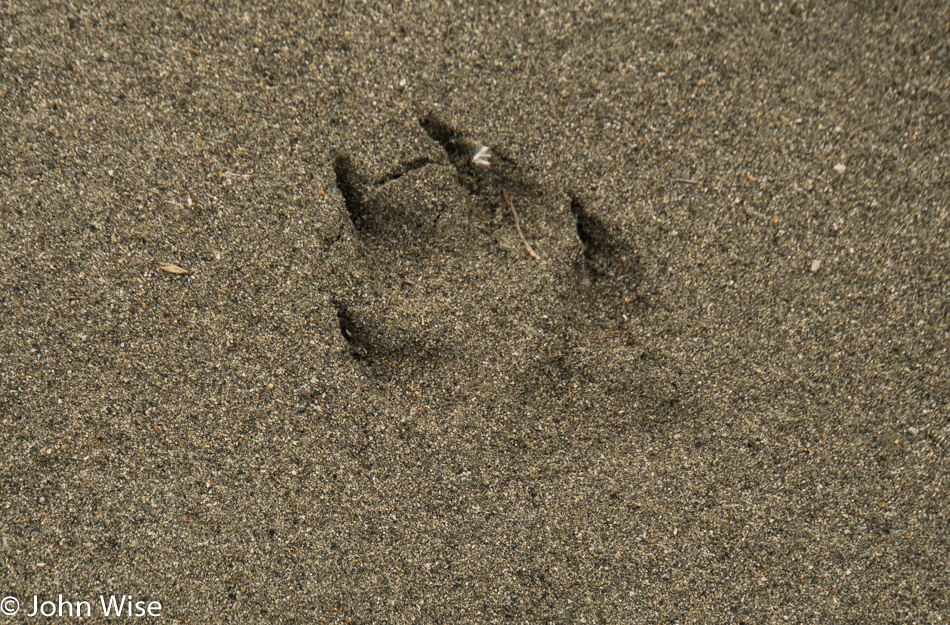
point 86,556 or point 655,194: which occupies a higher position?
point 655,194

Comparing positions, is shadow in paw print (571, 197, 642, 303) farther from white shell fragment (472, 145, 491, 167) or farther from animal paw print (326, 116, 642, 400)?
white shell fragment (472, 145, 491, 167)

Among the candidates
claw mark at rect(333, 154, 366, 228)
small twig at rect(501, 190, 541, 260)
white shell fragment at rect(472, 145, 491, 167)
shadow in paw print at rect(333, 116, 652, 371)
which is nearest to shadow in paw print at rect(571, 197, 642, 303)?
shadow in paw print at rect(333, 116, 652, 371)

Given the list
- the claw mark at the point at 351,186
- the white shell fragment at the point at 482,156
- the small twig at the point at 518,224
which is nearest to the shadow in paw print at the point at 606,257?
the small twig at the point at 518,224

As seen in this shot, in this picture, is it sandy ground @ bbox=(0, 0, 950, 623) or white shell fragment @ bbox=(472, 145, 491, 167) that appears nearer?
sandy ground @ bbox=(0, 0, 950, 623)

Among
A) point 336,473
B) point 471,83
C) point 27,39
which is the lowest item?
point 336,473

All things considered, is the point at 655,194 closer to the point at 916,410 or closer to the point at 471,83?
the point at 471,83

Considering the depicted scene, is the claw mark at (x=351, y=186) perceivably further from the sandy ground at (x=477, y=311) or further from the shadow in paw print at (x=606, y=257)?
the shadow in paw print at (x=606, y=257)

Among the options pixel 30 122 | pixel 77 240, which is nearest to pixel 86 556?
pixel 77 240
